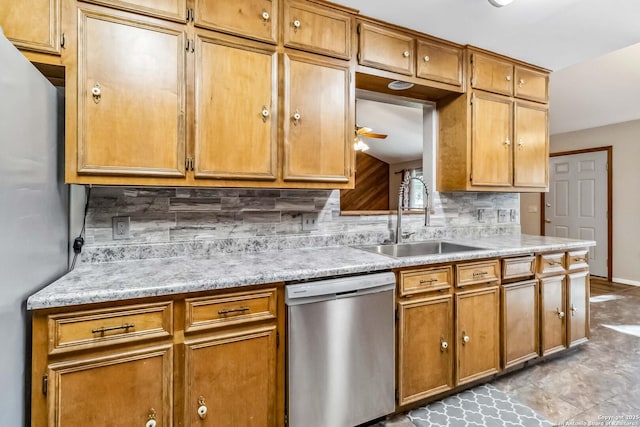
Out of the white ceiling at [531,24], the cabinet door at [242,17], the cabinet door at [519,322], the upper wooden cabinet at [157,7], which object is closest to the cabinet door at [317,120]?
the cabinet door at [242,17]

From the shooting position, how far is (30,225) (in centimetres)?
121

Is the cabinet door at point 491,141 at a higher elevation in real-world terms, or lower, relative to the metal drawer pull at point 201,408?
higher

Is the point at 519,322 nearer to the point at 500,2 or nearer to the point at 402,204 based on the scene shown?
the point at 402,204

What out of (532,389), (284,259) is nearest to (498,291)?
(532,389)

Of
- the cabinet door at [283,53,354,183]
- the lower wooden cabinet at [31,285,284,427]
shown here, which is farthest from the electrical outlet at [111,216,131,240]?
the cabinet door at [283,53,354,183]

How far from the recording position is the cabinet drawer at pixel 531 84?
2766mm

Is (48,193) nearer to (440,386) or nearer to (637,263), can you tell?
(440,386)

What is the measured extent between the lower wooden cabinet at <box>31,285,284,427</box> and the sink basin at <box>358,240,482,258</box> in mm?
1134

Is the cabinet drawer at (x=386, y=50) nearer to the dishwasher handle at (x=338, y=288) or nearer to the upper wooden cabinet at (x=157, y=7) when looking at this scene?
the upper wooden cabinet at (x=157, y=7)

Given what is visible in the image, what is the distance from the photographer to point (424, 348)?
1.93m

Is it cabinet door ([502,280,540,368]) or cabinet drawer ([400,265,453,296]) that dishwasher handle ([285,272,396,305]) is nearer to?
cabinet drawer ([400,265,453,296])

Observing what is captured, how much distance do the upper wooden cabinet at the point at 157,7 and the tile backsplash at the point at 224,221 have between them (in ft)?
2.91

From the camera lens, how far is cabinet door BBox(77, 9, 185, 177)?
1472 millimetres

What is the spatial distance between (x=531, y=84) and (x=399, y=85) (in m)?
1.34
